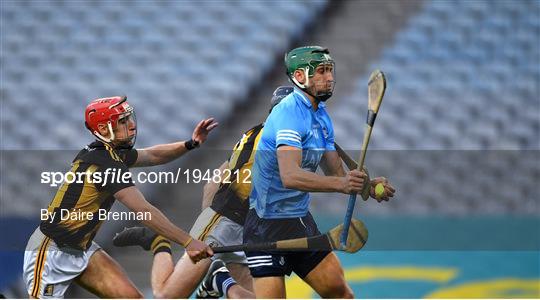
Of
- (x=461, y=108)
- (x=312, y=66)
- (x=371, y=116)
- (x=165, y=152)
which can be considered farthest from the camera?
(x=461, y=108)

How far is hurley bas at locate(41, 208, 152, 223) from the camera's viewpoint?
4.77m

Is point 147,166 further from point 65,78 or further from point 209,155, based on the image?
point 65,78

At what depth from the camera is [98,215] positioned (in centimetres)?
479

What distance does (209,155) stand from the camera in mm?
5043

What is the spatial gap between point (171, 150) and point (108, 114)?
400 mm

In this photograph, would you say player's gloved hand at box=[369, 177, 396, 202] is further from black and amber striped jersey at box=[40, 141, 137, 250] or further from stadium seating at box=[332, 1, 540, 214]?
black and amber striped jersey at box=[40, 141, 137, 250]

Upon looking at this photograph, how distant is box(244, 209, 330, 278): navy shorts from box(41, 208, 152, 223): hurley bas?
462 mm

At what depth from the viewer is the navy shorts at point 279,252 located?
4.53m

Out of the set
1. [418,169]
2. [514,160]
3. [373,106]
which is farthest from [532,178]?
[373,106]

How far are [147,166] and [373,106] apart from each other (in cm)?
105

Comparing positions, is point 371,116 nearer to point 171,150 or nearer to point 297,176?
point 297,176

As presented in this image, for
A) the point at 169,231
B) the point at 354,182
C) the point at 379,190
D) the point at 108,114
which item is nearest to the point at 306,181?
the point at 354,182

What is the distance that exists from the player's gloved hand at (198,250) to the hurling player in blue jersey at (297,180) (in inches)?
6.7

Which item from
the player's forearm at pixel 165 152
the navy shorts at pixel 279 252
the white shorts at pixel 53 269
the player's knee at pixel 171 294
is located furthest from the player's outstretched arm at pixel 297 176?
the white shorts at pixel 53 269
